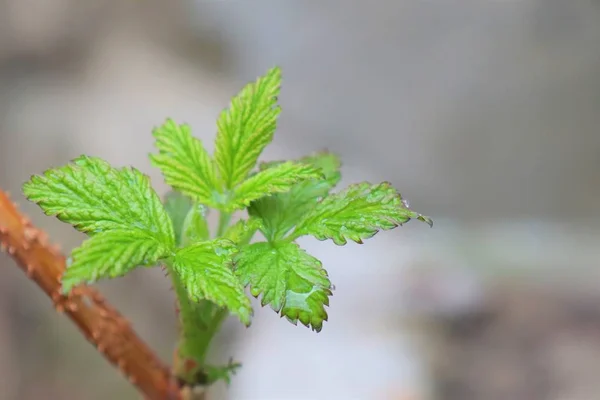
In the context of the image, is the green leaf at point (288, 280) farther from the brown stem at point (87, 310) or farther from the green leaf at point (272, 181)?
the brown stem at point (87, 310)

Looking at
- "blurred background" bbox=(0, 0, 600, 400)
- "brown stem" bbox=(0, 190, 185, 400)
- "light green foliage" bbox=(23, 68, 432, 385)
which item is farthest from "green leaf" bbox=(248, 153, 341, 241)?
"blurred background" bbox=(0, 0, 600, 400)

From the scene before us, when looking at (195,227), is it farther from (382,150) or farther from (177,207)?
(382,150)

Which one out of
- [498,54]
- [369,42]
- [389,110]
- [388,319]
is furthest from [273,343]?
[498,54]

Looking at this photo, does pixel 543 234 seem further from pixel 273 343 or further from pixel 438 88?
pixel 273 343

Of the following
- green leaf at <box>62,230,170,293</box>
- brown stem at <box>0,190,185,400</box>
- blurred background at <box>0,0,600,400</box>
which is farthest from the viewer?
blurred background at <box>0,0,600,400</box>

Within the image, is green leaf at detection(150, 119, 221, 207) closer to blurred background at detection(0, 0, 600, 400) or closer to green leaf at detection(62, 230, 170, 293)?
green leaf at detection(62, 230, 170, 293)

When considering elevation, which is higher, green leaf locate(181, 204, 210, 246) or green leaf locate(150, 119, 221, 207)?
green leaf locate(150, 119, 221, 207)

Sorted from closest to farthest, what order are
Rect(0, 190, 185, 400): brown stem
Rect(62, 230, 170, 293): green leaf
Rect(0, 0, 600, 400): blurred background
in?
Rect(62, 230, 170, 293): green leaf < Rect(0, 190, 185, 400): brown stem < Rect(0, 0, 600, 400): blurred background
